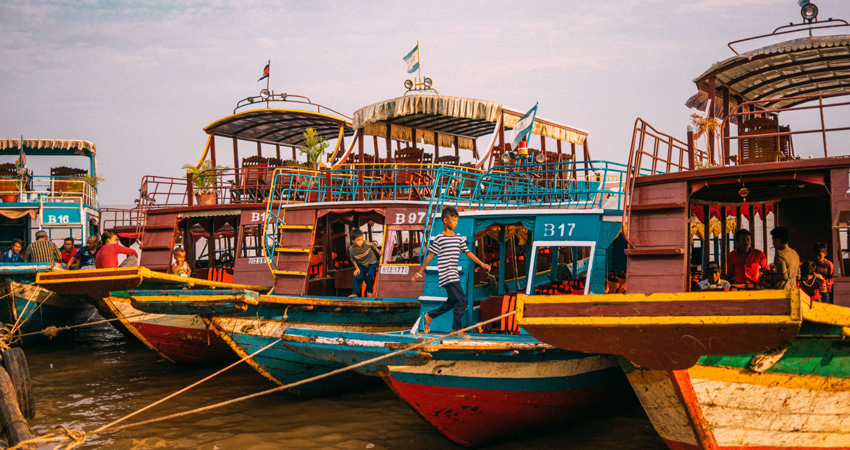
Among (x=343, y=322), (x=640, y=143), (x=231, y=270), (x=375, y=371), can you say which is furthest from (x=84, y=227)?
(x=640, y=143)

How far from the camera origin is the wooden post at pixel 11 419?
5.89 meters

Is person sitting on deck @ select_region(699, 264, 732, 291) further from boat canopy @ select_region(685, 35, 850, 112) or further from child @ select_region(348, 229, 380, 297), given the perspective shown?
child @ select_region(348, 229, 380, 297)

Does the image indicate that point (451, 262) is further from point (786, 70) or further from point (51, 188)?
point (51, 188)

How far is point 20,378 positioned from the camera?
8094 mm

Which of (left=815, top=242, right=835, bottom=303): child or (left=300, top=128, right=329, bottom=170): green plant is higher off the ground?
(left=300, top=128, right=329, bottom=170): green plant

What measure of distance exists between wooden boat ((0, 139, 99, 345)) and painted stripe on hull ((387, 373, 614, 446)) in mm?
7741

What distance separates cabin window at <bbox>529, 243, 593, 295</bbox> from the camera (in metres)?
8.79

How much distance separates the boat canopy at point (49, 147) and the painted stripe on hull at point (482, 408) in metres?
20.7

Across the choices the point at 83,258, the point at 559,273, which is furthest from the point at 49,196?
the point at 559,273

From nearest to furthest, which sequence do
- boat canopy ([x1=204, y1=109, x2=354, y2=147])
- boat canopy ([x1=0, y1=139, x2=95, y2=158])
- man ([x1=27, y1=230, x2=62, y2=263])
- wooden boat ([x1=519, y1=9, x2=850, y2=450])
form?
wooden boat ([x1=519, y1=9, x2=850, y2=450]), man ([x1=27, y1=230, x2=62, y2=263]), boat canopy ([x1=204, y1=109, x2=354, y2=147]), boat canopy ([x1=0, y1=139, x2=95, y2=158])

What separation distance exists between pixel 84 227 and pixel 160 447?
13.8m

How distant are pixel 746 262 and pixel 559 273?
112 inches

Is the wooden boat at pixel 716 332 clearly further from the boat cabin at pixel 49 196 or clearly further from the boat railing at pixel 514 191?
the boat cabin at pixel 49 196

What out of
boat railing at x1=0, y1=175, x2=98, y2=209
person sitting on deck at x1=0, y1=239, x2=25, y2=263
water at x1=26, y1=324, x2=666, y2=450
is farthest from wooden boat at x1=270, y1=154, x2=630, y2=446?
boat railing at x1=0, y1=175, x2=98, y2=209
